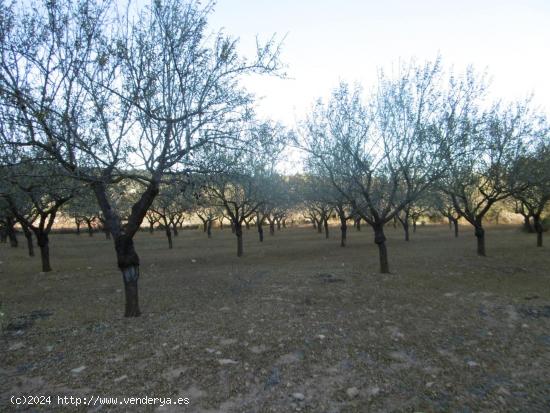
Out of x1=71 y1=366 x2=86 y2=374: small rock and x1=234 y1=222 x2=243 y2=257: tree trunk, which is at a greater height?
x1=234 y1=222 x2=243 y2=257: tree trunk

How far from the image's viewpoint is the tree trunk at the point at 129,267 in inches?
325

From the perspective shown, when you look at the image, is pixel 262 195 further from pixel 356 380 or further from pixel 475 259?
pixel 356 380

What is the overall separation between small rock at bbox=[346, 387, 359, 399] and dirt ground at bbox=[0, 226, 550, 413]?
0.02 m

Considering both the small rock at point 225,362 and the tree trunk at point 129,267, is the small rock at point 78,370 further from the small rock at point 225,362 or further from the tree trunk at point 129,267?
the tree trunk at point 129,267

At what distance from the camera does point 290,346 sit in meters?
6.36

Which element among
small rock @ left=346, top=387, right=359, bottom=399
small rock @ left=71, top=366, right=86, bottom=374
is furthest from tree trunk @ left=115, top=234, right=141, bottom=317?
small rock @ left=346, top=387, right=359, bottom=399

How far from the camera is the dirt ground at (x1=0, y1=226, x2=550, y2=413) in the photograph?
183 inches

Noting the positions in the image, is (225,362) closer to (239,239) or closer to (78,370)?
(78,370)

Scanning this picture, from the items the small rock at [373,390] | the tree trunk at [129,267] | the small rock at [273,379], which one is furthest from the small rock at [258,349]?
the tree trunk at [129,267]

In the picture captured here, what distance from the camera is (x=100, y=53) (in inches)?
311

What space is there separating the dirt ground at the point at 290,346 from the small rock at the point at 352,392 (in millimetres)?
22

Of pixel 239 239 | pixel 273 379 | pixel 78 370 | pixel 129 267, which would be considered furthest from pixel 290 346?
pixel 239 239

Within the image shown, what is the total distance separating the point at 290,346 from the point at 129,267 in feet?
15.3

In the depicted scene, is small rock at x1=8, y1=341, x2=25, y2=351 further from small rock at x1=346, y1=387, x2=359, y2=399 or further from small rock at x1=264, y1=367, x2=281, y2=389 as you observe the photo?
small rock at x1=346, y1=387, x2=359, y2=399
